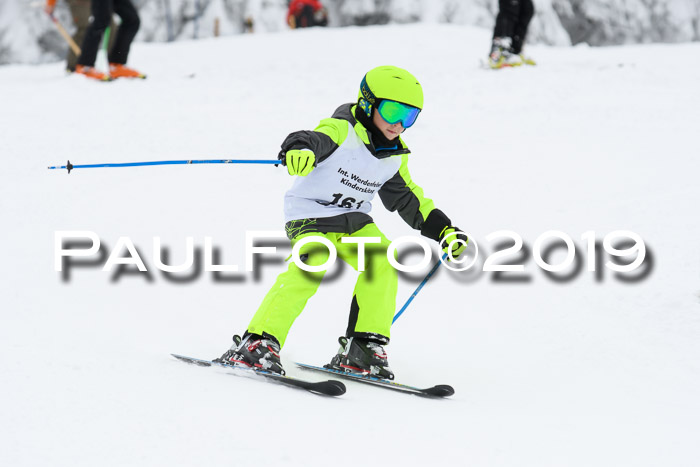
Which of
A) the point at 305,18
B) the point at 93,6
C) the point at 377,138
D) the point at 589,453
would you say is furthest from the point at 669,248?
the point at 305,18

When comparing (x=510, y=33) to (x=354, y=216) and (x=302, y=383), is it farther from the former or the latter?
(x=302, y=383)

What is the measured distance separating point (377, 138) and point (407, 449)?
1511mm

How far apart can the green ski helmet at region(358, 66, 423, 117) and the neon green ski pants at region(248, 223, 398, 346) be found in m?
0.62

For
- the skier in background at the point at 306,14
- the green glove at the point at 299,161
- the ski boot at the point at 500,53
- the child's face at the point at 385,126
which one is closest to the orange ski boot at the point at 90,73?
the ski boot at the point at 500,53

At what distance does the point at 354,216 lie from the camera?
3.58 meters

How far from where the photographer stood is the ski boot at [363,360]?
3.50 metres

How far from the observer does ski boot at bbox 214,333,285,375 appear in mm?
3227

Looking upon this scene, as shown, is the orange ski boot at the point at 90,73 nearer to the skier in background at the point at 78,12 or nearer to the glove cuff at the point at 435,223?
the skier in background at the point at 78,12

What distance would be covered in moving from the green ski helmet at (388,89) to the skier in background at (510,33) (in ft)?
20.7

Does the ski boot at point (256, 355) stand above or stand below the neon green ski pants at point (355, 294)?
below

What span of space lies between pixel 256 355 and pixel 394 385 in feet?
1.96

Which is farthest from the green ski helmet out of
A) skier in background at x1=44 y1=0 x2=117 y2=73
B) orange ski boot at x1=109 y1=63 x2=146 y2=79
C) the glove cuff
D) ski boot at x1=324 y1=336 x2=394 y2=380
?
skier in background at x1=44 y1=0 x2=117 y2=73

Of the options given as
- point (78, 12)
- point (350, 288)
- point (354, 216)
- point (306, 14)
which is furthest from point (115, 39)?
point (306, 14)

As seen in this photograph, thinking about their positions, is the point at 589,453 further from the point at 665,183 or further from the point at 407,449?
the point at 665,183
